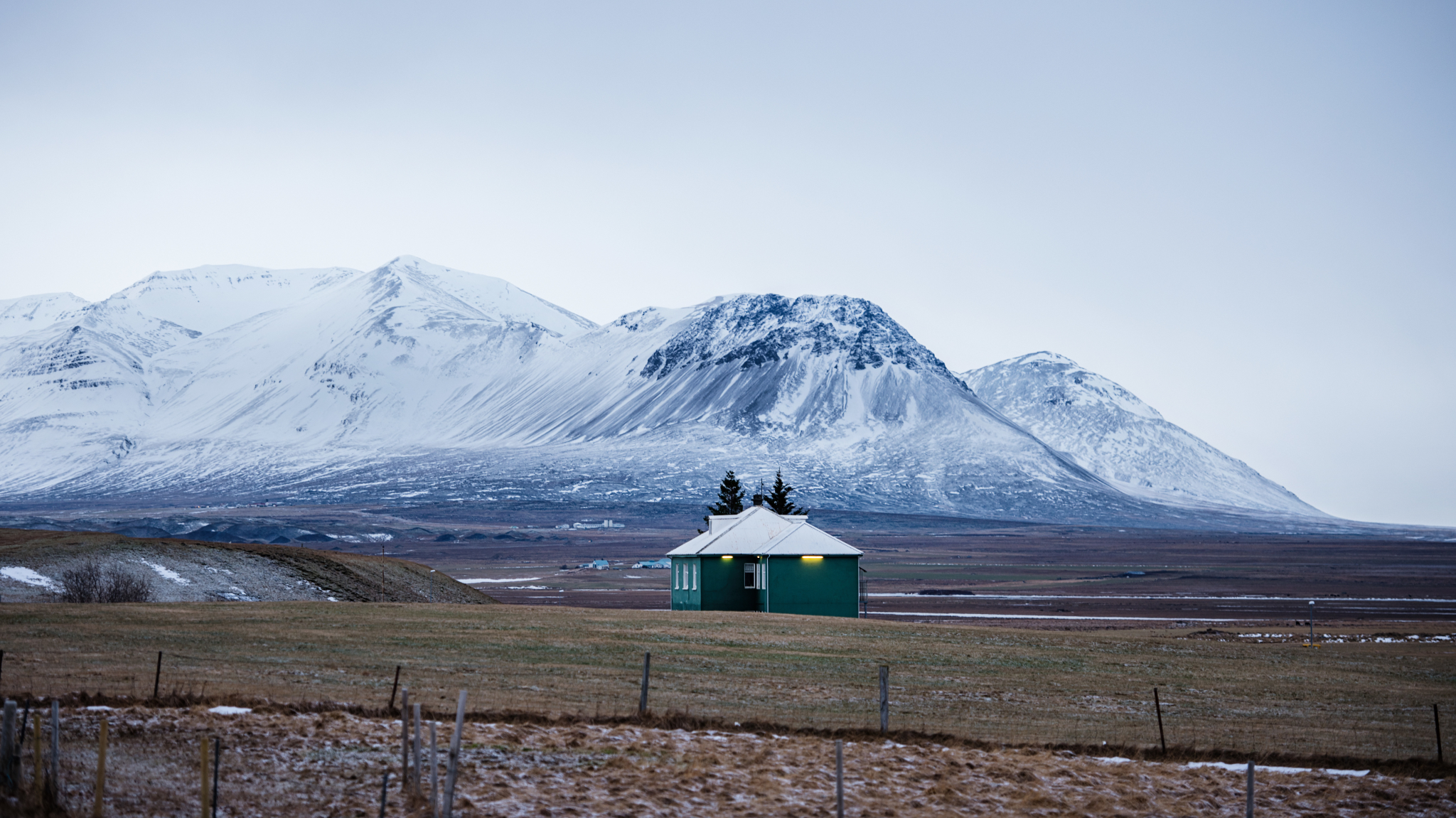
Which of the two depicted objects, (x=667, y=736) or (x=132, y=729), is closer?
(x=132, y=729)

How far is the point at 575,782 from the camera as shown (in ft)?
61.2

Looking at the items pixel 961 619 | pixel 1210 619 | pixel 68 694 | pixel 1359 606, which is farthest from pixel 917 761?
pixel 1359 606

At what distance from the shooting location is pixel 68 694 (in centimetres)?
2191

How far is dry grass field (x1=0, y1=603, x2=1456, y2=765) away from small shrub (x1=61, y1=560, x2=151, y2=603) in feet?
23.8

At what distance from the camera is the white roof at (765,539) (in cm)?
5956

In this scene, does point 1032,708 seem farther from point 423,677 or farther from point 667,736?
point 423,677

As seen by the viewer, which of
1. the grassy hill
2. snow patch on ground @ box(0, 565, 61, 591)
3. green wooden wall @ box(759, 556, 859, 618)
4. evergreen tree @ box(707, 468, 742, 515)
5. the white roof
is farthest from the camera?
evergreen tree @ box(707, 468, 742, 515)

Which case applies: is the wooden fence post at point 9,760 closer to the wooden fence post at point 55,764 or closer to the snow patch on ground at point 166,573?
the wooden fence post at point 55,764

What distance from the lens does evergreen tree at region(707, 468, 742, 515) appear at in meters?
77.7

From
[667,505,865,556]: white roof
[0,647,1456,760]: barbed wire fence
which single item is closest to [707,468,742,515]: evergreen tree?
[667,505,865,556]: white roof

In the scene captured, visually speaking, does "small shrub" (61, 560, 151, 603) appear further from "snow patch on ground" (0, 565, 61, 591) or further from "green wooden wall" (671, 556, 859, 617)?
"green wooden wall" (671, 556, 859, 617)

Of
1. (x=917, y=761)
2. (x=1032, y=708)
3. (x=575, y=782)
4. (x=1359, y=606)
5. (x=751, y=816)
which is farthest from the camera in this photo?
(x=1359, y=606)

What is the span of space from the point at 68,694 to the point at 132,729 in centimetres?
318

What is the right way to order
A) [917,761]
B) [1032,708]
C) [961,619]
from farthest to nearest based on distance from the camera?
[961,619]
[1032,708]
[917,761]
